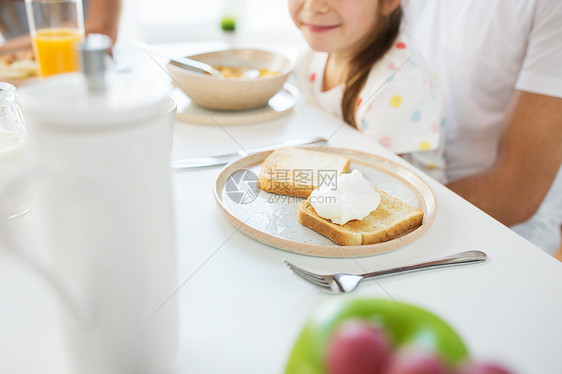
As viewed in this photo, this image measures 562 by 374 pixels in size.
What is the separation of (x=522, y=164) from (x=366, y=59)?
0.48 meters

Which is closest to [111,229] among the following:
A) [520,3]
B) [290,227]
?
[290,227]

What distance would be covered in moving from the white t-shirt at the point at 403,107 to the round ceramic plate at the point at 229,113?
20 cm

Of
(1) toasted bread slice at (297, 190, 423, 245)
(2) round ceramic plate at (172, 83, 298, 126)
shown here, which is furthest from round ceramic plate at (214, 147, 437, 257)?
(2) round ceramic plate at (172, 83, 298, 126)

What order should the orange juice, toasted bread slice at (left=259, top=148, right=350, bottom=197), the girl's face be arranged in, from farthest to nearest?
the girl's face, the orange juice, toasted bread slice at (left=259, top=148, right=350, bottom=197)

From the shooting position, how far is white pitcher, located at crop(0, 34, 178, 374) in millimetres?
281

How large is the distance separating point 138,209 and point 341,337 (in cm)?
17

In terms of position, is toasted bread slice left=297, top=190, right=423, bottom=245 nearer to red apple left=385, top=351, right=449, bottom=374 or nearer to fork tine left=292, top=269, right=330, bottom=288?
fork tine left=292, top=269, right=330, bottom=288

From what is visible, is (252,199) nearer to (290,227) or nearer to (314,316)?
(290,227)

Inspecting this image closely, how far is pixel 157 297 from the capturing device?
13.7 inches

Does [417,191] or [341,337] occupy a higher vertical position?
[341,337]

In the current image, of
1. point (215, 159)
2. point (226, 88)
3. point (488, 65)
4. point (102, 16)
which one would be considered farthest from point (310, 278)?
point (102, 16)

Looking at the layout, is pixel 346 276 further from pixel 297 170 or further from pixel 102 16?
pixel 102 16

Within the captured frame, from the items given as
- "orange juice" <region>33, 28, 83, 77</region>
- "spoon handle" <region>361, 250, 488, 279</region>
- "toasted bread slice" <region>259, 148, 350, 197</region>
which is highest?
"orange juice" <region>33, 28, 83, 77</region>

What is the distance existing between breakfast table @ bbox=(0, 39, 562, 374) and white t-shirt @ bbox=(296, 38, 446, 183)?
41 centimetres
